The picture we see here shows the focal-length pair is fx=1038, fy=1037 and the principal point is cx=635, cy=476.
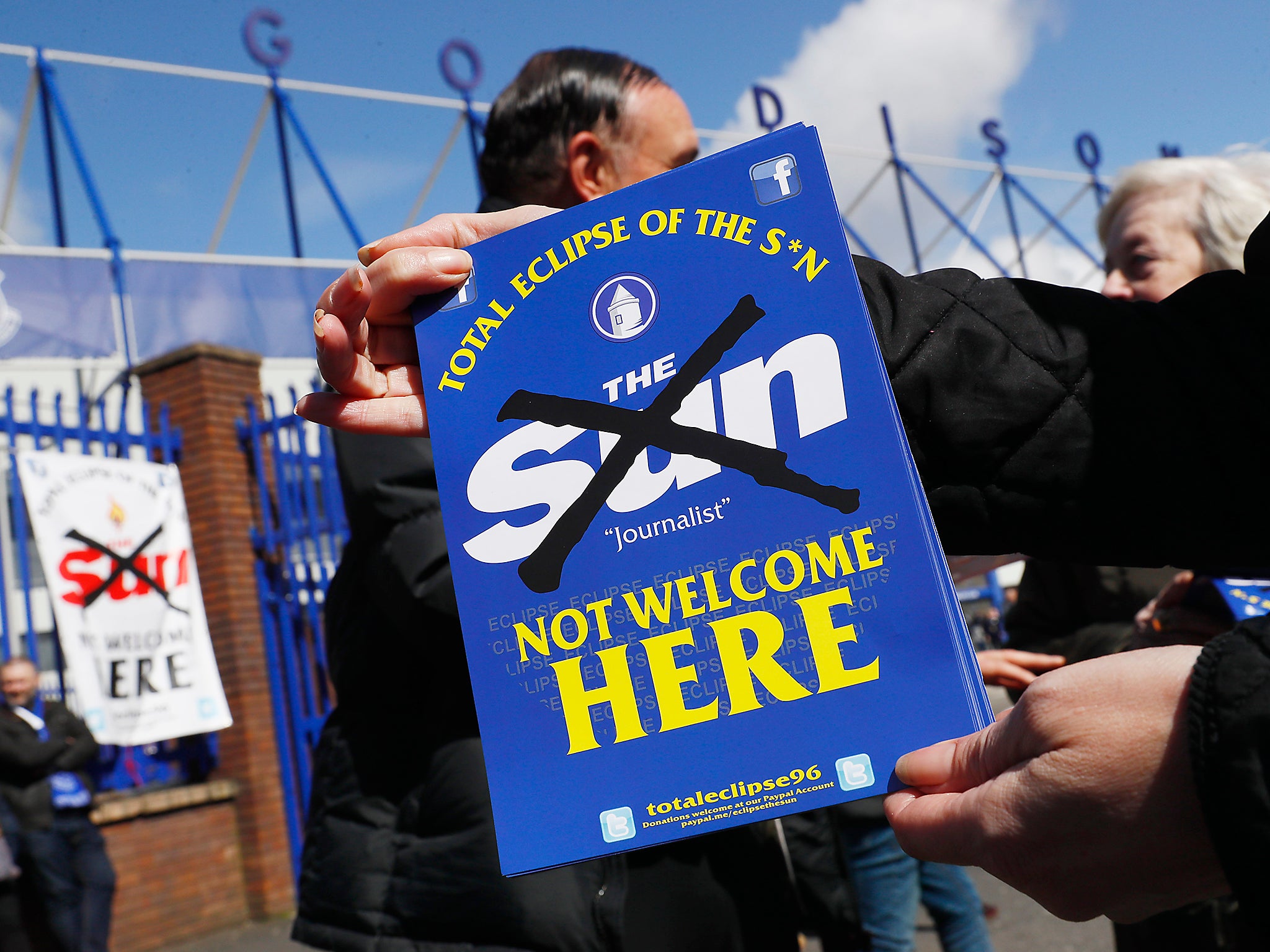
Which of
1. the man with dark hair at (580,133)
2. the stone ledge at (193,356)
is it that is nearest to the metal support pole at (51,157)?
the stone ledge at (193,356)

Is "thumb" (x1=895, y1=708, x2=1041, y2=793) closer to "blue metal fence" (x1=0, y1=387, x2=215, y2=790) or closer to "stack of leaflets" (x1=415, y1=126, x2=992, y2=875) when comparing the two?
"stack of leaflets" (x1=415, y1=126, x2=992, y2=875)

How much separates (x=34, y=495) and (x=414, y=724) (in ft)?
15.4

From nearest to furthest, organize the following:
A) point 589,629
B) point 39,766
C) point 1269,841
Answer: point 1269,841, point 589,629, point 39,766

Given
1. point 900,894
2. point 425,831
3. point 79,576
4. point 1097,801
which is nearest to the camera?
point 1097,801

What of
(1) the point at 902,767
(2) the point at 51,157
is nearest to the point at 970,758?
(1) the point at 902,767

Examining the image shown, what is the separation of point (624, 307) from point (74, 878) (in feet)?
17.5

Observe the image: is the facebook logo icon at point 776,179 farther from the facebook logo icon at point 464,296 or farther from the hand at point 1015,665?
the hand at point 1015,665

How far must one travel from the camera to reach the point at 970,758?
0.74 m

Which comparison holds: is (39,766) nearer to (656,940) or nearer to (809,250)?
(656,940)

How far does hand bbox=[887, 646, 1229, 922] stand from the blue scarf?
529cm

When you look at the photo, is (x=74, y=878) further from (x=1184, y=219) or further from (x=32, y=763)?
(x=1184, y=219)

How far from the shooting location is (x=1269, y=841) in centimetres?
61

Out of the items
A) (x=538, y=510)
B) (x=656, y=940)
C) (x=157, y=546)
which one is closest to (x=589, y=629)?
(x=538, y=510)

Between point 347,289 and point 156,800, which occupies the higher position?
point 347,289
